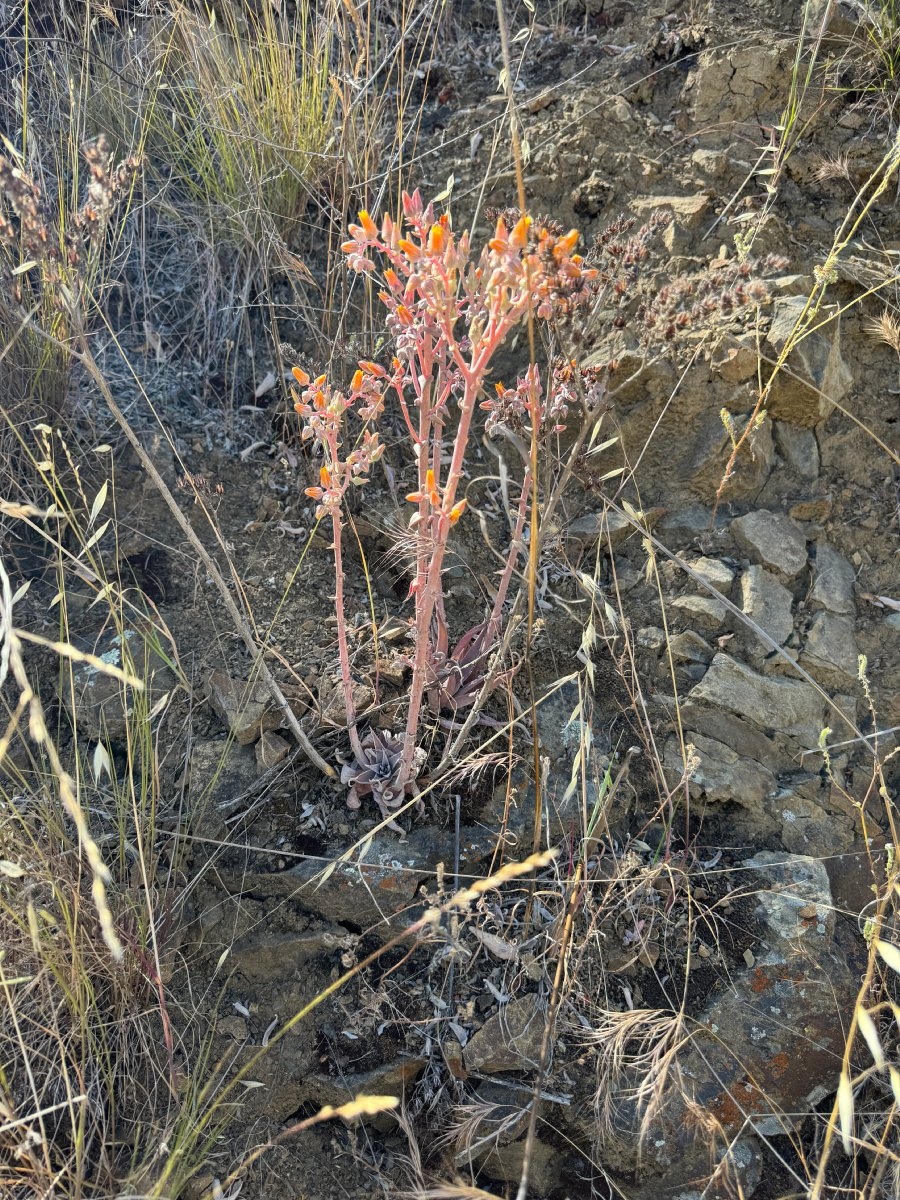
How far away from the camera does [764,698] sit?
227 cm

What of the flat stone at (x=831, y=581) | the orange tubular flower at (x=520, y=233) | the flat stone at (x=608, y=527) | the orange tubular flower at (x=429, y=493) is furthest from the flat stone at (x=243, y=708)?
the flat stone at (x=831, y=581)

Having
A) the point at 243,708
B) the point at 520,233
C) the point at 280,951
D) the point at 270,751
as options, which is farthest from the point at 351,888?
the point at 520,233

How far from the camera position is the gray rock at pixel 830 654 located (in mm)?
2312

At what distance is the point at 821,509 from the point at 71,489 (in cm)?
202

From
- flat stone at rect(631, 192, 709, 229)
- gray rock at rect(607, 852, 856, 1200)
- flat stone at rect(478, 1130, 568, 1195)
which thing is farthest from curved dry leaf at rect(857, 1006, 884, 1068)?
flat stone at rect(631, 192, 709, 229)

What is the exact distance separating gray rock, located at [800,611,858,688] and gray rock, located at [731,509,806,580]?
0.17 meters

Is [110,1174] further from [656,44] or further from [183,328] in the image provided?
[656,44]

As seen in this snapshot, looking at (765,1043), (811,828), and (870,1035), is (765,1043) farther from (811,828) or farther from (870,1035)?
(870,1035)

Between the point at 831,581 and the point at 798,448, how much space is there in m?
0.40

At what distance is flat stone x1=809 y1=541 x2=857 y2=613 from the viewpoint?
239 centimetres

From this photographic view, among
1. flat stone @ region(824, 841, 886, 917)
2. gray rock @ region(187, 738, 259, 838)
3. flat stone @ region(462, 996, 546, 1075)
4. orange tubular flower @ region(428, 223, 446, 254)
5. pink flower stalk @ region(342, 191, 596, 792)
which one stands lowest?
flat stone @ region(824, 841, 886, 917)

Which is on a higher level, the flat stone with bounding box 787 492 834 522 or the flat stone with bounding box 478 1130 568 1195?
the flat stone with bounding box 787 492 834 522

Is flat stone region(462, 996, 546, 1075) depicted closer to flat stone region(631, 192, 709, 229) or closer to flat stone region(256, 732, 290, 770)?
flat stone region(256, 732, 290, 770)

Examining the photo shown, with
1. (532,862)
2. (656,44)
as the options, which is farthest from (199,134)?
(532,862)
